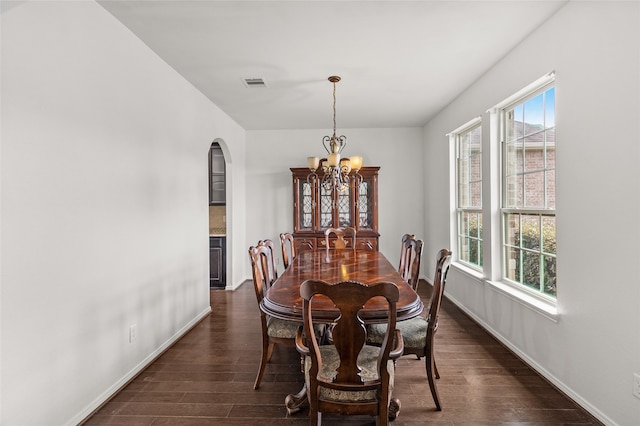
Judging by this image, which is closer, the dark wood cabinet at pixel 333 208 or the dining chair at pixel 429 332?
the dining chair at pixel 429 332

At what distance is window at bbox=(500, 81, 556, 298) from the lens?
255 centimetres

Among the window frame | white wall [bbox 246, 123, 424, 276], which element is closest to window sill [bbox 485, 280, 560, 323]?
the window frame

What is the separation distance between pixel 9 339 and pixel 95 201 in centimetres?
87

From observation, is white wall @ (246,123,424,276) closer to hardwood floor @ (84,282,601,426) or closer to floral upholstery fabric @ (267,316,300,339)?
hardwood floor @ (84,282,601,426)

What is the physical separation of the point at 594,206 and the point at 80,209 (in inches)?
122

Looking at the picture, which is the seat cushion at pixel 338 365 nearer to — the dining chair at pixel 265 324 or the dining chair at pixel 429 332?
the dining chair at pixel 429 332

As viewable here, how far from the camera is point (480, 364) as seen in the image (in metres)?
2.63

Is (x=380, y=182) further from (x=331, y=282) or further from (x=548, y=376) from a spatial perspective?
(x=548, y=376)

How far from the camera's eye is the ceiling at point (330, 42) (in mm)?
2229

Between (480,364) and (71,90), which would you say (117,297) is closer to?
(71,90)

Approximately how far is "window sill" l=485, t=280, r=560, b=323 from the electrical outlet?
3064 mm

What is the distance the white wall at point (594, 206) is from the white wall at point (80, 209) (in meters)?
3.08

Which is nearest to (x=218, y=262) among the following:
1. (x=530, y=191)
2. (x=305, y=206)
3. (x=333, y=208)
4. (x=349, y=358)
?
(x=305, y=206)

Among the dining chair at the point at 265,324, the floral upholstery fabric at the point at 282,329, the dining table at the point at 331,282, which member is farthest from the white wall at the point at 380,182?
the floral upholstery fabric at the point at 282,329
